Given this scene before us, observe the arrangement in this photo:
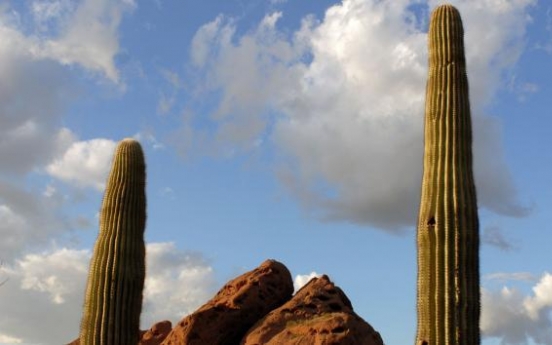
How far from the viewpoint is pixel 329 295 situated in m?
11.2

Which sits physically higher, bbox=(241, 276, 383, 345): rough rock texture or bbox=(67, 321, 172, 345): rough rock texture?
bbox=(67, 321, 172, 345): rough rock texture

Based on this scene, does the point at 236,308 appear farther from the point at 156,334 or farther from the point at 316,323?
the point at 156,334

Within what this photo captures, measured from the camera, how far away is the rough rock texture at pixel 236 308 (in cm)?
1124

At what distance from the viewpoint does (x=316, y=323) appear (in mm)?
10016

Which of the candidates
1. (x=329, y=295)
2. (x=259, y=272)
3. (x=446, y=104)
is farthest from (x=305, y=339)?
(x=446, y=104)

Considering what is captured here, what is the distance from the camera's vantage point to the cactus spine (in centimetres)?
1138

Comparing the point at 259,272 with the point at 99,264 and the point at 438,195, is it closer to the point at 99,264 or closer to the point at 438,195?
the point at 99,264

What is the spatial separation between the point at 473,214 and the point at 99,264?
5.45m

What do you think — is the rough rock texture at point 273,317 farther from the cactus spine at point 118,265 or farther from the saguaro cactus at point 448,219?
the saguaro cactus at point 448,219

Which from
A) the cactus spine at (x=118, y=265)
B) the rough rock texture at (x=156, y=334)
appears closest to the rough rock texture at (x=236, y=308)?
the cactus spine at (x=118, y=265)

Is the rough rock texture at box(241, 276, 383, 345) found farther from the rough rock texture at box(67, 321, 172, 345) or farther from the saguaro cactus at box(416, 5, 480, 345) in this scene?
the rough rock texture at box(67, 321, 172, 345)

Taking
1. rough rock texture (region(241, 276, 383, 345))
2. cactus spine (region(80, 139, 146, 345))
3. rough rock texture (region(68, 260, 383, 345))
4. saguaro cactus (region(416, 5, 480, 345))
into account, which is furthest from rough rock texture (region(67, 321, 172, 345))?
saguaro cactus (region(416, 5, 480, 345))

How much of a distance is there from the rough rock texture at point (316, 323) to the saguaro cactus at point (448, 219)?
0.90 meters

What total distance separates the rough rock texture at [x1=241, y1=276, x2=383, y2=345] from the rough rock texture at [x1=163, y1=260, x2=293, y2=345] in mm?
615
